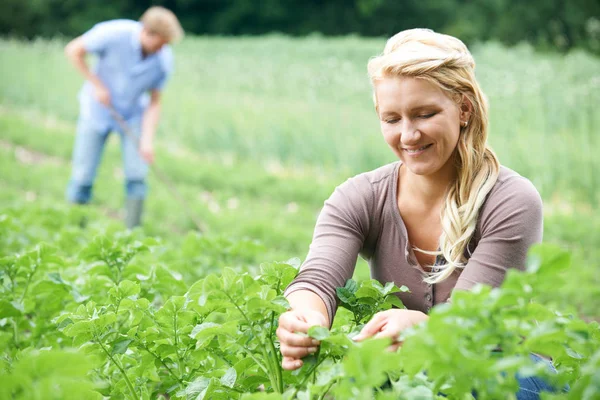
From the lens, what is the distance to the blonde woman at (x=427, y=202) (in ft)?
6.27

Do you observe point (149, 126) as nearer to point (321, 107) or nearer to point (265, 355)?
point (265, 355)

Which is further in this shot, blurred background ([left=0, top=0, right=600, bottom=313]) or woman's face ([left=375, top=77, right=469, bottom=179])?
blurred background ([left=0, top=0, right=600, bottom=313])

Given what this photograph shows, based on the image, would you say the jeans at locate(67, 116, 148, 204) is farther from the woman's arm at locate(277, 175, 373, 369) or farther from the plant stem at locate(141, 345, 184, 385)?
the plant stem at locate(141, 345, 184, 385)

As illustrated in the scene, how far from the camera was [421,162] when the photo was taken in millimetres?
2025

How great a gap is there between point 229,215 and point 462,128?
186 inches

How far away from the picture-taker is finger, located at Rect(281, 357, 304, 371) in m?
1.59

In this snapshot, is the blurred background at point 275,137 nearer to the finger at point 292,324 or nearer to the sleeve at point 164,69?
the sleeve at point 164,69

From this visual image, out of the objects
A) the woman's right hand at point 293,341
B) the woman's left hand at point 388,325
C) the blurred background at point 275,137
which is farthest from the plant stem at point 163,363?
the blurred background at point 275,137

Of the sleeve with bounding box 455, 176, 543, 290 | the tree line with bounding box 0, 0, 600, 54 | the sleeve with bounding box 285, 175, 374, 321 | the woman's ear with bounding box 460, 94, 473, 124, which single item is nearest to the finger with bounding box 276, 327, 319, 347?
the sleeve with bounding box 285, 175, 374, 321

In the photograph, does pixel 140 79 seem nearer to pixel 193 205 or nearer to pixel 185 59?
pixel 193 205

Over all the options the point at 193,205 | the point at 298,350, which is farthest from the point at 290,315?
the point at 193,205

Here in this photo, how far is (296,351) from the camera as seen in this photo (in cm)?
157

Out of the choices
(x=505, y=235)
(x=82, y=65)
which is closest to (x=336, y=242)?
(x=505, y=235)

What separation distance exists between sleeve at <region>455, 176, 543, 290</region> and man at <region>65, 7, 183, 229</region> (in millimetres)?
4179
